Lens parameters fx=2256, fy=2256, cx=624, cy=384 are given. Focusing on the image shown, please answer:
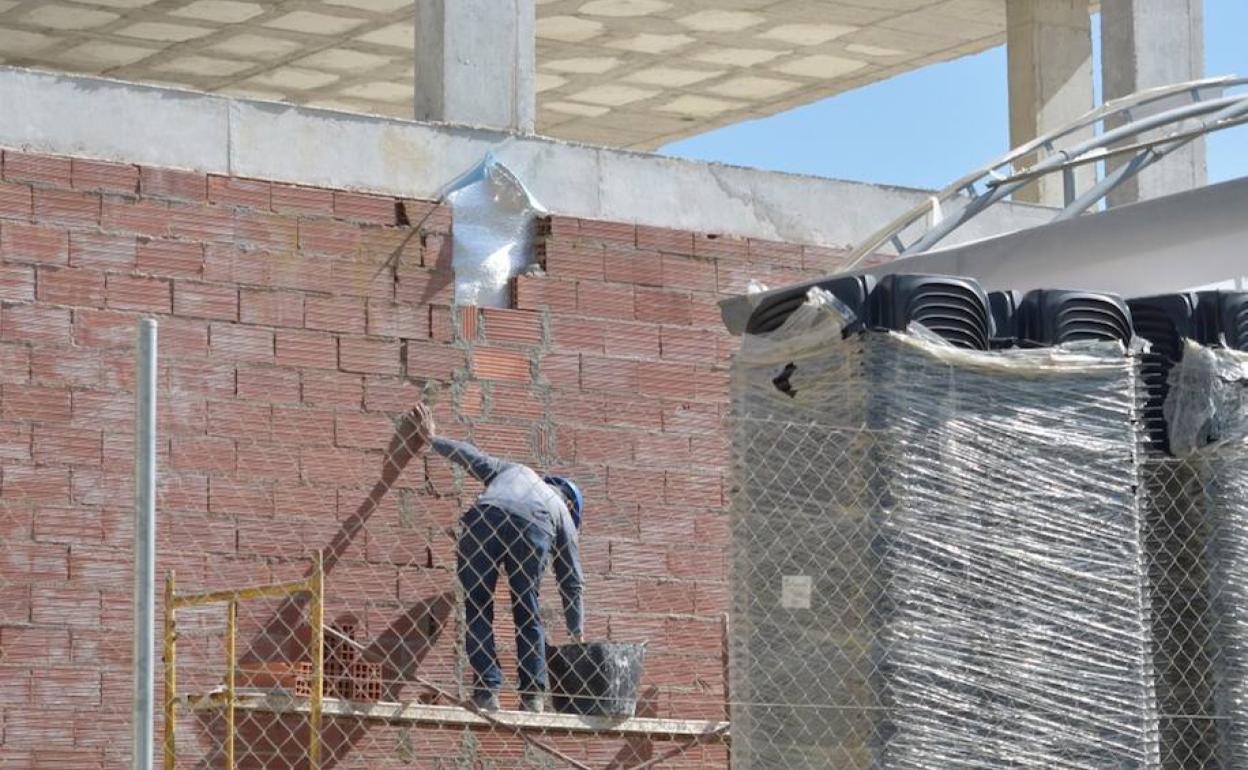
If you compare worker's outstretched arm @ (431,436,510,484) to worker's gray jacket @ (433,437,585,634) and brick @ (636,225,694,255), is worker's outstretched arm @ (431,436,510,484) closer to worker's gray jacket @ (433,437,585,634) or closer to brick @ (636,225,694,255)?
worker's gray jacket @ (433,437,585,634)

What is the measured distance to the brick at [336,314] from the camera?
10.7m

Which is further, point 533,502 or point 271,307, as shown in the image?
point 271,307

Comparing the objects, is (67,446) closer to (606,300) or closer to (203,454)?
(203,454)

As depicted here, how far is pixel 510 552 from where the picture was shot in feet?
34.2

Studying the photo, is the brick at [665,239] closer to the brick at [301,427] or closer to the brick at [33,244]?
the brick at [301,427]

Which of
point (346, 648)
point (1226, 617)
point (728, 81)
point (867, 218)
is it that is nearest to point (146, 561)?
point (1226, 617)

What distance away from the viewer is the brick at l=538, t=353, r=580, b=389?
37.2ft

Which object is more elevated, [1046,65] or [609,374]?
[1046,65]

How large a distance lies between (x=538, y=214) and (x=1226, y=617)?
188 inches

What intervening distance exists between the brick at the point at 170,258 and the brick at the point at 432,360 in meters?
1.14

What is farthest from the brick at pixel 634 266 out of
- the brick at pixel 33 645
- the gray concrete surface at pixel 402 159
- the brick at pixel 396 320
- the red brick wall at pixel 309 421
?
the brick at pixel 33 645

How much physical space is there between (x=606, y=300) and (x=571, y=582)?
1639mm

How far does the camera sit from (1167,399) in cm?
811

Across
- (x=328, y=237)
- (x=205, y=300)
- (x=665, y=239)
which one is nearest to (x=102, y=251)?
(x=205, y=300)
